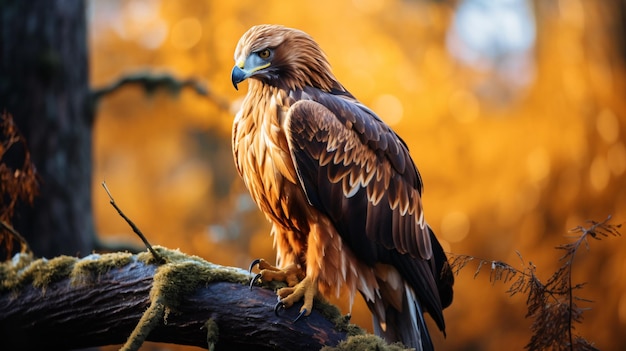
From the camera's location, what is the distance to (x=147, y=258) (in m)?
3.66

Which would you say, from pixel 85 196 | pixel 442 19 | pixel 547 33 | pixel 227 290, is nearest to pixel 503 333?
pixel 547 33

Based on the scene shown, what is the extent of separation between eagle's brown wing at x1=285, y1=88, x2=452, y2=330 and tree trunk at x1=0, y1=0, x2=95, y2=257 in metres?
2.50

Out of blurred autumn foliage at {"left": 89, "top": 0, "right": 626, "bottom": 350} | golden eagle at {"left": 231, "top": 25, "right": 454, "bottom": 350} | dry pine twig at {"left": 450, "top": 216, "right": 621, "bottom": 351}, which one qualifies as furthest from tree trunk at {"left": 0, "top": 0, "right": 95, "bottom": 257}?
dry pine twig at {"left": 450, "top": 216, "right": 621, "bottom": 351}

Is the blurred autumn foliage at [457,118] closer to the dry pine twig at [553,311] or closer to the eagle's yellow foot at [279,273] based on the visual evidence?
the eagle's yellow foot at [279,273]

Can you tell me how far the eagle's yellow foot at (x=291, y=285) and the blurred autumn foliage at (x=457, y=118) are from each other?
244cm

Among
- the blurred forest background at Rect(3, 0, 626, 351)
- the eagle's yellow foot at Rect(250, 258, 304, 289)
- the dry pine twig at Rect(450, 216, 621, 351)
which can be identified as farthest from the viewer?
the blurred forest background at Rect(3, 0, 626, 351)

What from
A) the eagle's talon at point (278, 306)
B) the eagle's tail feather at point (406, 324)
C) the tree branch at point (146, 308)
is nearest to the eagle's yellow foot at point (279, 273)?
the tree branch at point (146, 308)

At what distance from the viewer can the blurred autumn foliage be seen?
7.09m

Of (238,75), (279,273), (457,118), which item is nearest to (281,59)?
(238,75)

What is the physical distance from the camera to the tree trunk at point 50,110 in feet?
18.3

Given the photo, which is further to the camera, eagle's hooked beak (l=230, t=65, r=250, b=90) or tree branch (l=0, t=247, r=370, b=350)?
eagle's hooked beak (l=230, t=65, r=250, b=90)

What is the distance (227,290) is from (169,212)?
22.4ft

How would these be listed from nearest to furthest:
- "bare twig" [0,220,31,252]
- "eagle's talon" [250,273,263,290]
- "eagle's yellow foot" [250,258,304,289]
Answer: "eagle's talon" [250,273,263,290]
"eagle's yellow foot" [250,258,304,289]
"bare twig" [0,220,31,252]

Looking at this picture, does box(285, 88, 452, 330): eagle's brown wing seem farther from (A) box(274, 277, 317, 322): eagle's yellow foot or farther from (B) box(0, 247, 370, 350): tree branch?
(B) box(0, 247, 370, 350): tree branch
